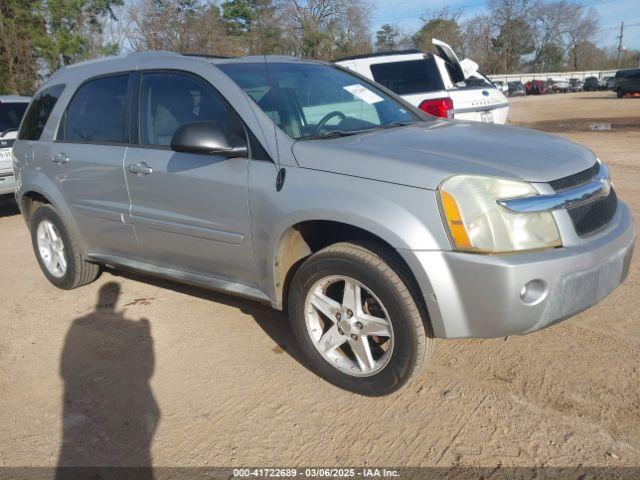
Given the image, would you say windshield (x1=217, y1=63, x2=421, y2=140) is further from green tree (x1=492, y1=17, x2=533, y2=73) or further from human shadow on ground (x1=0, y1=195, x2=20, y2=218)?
green tree (x1=492, y1=17, x2=533, y2=73)

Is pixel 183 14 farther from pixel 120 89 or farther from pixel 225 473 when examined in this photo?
pixel 225 473

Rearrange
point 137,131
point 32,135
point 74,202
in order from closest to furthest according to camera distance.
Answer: point 137,131 → point 74,202 → point 32,135

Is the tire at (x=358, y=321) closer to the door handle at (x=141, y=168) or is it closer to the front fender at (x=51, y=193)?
the door handle at (x=141, y=168)

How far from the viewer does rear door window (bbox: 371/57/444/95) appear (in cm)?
830

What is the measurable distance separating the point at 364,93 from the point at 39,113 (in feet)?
9.09

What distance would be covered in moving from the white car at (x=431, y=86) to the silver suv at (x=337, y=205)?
12.4ft

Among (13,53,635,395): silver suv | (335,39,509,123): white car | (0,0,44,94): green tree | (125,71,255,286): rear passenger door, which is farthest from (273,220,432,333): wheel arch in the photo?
(0,0,44,94): green tree

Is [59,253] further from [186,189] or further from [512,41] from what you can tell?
[512,41]

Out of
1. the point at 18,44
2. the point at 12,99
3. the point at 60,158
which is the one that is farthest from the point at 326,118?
the point at 18,44

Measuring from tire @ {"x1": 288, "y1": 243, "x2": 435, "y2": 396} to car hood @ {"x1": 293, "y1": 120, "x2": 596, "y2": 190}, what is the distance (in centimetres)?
42

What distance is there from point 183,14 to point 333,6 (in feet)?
37.8

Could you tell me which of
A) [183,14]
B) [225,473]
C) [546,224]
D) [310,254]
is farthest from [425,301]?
[183,14]

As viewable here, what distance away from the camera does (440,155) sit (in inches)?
113

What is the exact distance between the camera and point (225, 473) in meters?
2.59
